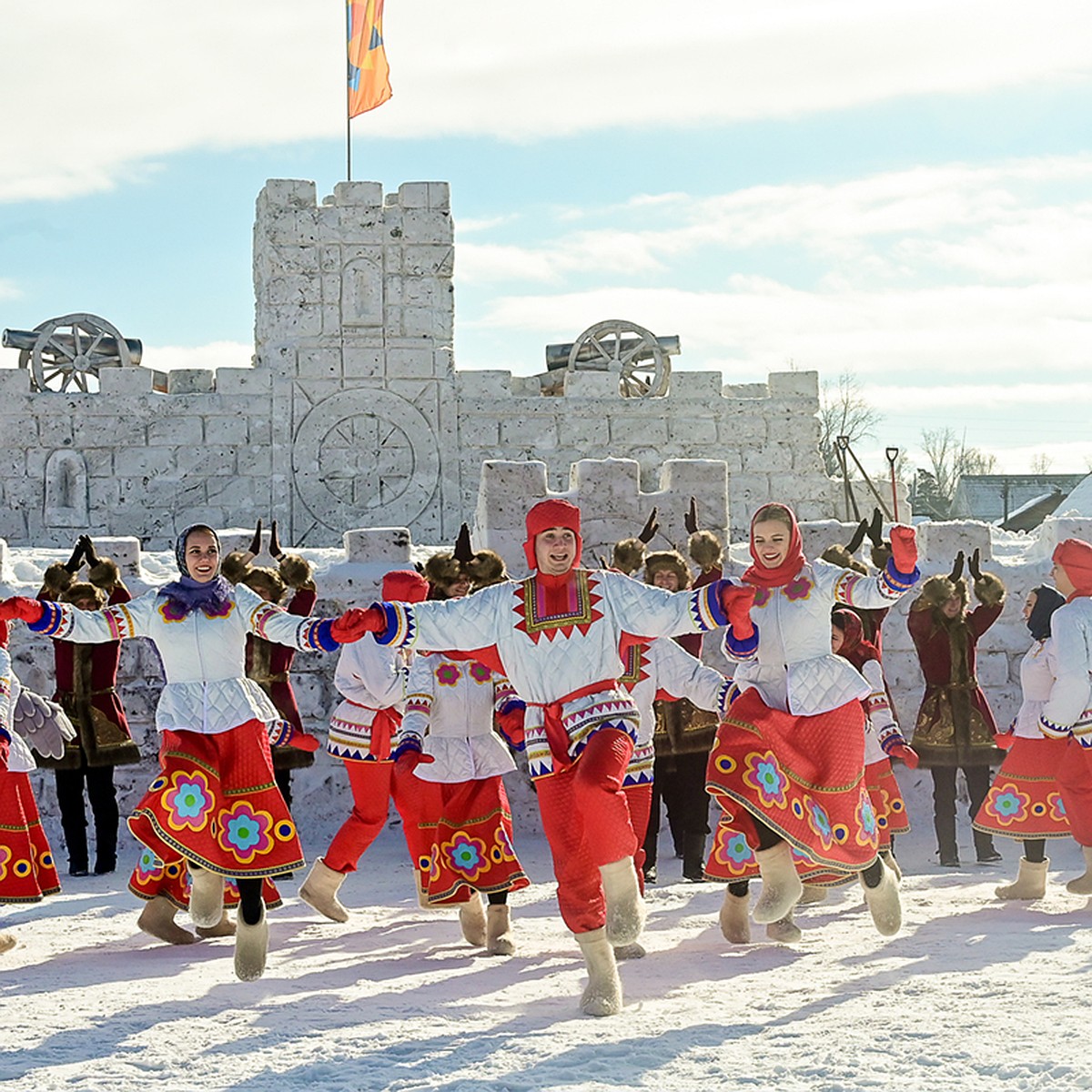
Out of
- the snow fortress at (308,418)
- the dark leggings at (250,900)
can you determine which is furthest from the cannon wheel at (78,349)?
the dark leggings at (250,900)

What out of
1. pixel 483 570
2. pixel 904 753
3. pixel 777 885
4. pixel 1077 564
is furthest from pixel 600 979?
pixel 1077 564

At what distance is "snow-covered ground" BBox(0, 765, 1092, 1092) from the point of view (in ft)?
12.3

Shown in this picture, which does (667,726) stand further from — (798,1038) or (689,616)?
(798,1038)

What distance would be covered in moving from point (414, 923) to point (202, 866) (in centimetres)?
140

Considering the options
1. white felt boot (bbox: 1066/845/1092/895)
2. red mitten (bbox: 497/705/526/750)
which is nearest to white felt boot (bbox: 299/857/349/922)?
red mitten (bbox: 497/705/526/750)

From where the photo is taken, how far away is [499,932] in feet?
18.5

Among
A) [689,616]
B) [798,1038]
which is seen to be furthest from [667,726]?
[798,1038]

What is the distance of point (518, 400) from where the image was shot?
1764cm

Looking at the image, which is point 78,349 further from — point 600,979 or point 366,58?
point 600,979

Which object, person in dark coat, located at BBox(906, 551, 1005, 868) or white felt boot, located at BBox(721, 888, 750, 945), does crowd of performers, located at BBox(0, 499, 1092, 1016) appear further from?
person in dark coat, located at BBox(906, 551, 1005, 868)

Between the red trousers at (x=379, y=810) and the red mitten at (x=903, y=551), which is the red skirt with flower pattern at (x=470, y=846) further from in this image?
the red mitten at (x=903, y=551)

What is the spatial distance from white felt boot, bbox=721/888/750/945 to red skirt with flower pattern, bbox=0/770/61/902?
2.58 m

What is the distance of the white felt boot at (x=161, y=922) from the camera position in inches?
227

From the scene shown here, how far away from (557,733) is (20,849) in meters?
2.46
